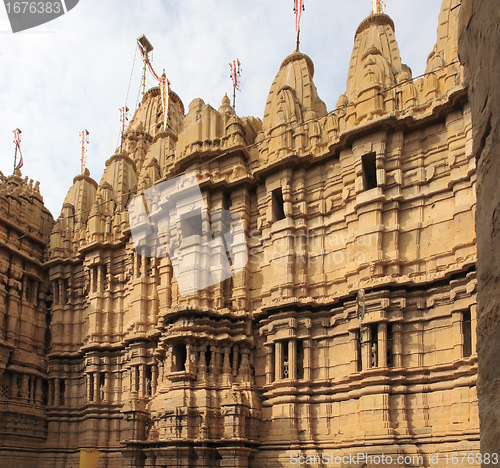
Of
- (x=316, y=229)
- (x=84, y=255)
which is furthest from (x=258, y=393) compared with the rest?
(x=84, y=255)

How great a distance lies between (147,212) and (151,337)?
5.99 metres

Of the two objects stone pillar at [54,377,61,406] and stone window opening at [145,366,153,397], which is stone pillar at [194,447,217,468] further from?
stone pillar at [54,377,61,406]

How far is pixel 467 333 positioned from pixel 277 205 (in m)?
8.64

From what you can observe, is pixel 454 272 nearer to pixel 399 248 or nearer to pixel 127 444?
pixel 399 248

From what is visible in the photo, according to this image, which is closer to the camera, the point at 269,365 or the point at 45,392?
the point at 269,365

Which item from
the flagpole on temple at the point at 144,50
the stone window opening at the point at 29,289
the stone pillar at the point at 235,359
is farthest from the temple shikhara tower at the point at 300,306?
the flagpole on temple at the point at 144,50

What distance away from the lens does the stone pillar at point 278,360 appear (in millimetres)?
19000

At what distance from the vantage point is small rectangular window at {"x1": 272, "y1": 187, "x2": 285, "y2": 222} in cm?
2155

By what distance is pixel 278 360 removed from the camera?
62.9 ft

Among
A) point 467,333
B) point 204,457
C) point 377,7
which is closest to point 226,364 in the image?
point 204,457

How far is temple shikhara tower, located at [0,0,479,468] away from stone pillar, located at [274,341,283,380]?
63mm

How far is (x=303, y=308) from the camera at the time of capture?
19.4 meters

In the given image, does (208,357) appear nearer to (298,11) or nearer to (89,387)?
(89,387)

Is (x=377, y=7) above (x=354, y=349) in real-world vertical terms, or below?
above
